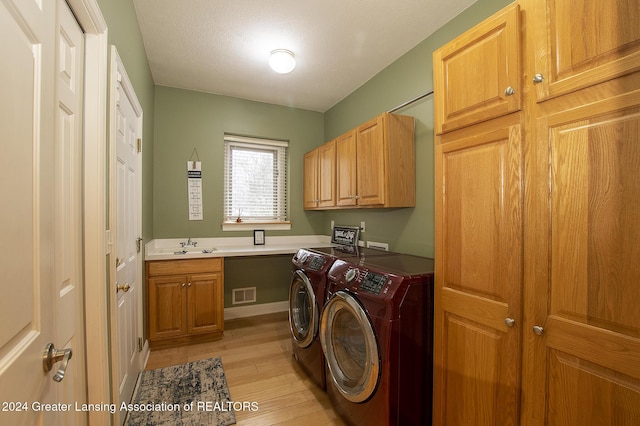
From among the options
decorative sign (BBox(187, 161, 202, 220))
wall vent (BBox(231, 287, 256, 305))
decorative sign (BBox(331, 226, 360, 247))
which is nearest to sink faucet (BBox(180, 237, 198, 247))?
decorative sign (BBox(187, 161, 202, 220))

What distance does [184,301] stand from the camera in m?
2.78

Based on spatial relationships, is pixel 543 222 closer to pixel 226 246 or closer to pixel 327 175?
pixel 327 175

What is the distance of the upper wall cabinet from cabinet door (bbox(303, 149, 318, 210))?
215cm

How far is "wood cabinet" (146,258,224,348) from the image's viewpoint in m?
2.68

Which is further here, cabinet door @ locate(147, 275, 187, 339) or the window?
the window

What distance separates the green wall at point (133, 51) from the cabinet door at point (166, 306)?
1.57 ft

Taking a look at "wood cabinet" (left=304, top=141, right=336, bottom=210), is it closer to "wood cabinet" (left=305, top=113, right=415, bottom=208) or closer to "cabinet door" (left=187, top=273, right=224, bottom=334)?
"wood cabinet" (left=305, top=113, right=415, bottom=208)

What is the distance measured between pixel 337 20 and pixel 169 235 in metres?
2.78

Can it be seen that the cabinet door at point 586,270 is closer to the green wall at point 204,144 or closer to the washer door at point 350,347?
the washer door at point 350,347

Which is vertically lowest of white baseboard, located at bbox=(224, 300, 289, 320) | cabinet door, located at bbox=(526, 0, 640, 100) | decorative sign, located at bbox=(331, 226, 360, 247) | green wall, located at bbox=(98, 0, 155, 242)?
white baseboard, located at bbox=(224, 300, 289, 320)

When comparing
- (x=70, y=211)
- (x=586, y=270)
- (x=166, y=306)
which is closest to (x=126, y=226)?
(x=70, y=211)

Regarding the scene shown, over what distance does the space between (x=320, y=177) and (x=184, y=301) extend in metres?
1.98

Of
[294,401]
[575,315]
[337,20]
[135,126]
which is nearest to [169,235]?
[135,126]

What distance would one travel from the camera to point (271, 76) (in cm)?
300
